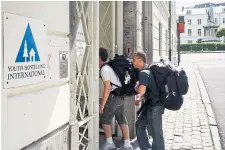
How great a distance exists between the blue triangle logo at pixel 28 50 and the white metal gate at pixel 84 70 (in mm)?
1096

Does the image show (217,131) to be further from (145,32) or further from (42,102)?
(42,102)

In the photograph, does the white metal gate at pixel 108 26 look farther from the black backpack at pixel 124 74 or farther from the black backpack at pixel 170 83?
the black backpack at pixel 170 83

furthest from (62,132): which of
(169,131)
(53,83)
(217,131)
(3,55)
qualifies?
(217,131)

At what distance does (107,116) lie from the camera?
18.7ft

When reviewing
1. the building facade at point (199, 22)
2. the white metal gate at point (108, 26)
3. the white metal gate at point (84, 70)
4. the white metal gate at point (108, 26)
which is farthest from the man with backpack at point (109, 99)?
the building facade at point (199, 22)

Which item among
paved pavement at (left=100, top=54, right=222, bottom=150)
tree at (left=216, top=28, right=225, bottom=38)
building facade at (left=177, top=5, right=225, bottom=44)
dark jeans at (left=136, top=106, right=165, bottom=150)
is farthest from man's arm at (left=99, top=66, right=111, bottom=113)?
building facade at (left=177, top=5, right=225, bottom=44)

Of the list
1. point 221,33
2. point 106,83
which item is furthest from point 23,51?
point 221,33

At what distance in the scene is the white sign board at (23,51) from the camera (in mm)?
2759

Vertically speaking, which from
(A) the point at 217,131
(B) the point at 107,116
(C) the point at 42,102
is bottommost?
(A) the point at 217,131

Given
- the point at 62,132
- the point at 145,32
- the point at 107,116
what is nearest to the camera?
the point at 62,132

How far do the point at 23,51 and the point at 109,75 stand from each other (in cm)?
264

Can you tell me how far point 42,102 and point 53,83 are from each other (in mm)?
330

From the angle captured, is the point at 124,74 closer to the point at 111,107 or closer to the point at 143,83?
the point at 111,107

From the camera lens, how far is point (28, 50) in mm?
3041
